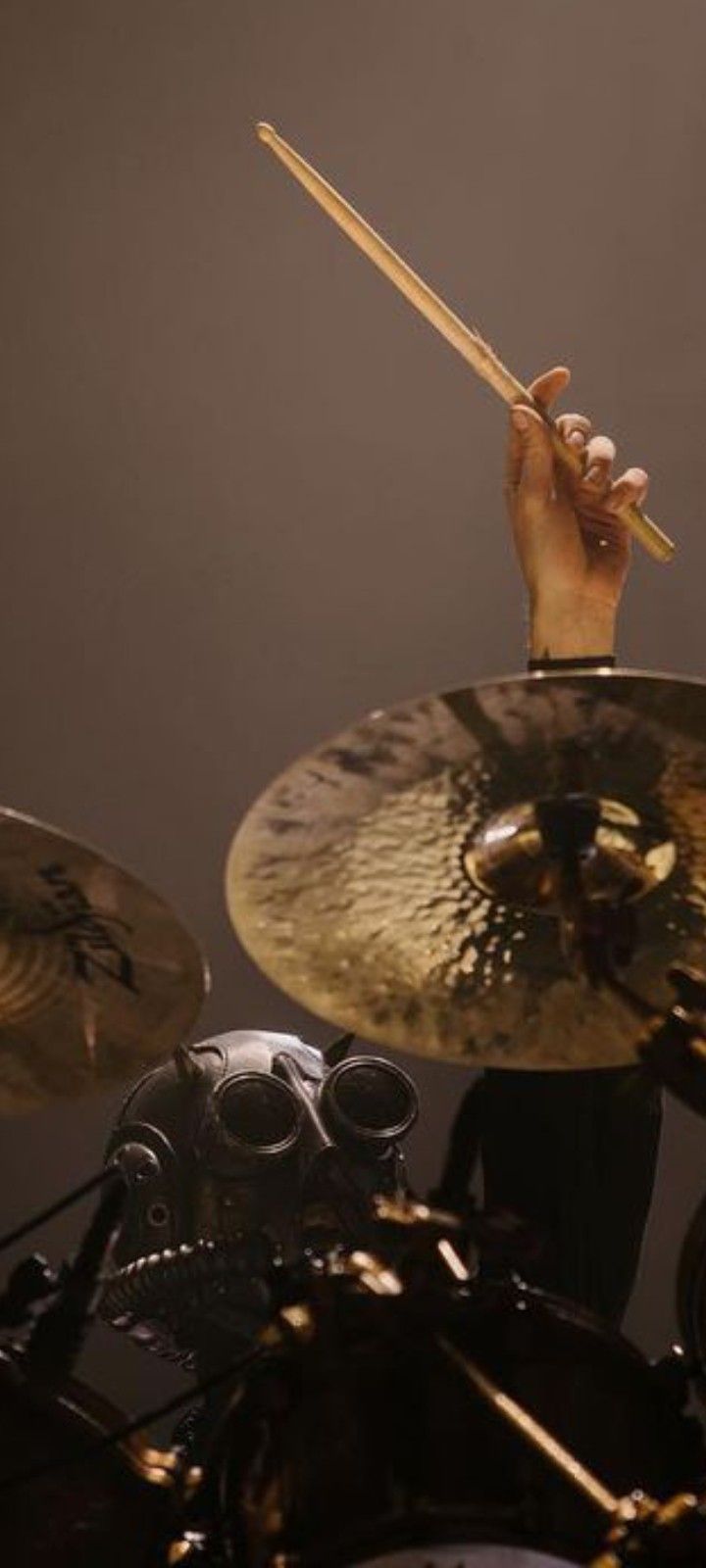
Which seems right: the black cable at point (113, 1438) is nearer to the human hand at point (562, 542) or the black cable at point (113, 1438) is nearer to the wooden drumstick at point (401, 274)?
the wooden drumstick at point (401, 274)

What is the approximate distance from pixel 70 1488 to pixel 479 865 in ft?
1.79

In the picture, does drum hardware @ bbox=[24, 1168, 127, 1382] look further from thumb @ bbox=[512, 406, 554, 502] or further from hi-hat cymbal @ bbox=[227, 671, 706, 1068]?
thumb @ bbox=[512, 406, 554, 502]

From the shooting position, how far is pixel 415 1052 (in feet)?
6.55

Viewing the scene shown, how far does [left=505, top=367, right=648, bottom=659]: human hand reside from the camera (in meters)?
2.58

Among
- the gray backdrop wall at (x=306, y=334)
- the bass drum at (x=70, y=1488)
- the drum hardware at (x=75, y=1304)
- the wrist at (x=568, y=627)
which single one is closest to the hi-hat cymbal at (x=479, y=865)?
the drum hardware at (x=75, y=1304)

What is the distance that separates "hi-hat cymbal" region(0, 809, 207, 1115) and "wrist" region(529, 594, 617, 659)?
2.55ft

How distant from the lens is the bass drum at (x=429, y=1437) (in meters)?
1.62

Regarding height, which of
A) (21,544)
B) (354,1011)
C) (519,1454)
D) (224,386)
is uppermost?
(224,386)

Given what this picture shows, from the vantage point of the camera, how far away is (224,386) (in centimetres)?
388

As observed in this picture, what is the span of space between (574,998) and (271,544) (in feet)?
6.38

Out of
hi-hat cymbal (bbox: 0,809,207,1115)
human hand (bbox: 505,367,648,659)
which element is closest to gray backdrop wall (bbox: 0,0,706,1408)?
human hand (bbox: 505,367,648,659)

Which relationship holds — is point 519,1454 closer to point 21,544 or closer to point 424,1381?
point 424,1381

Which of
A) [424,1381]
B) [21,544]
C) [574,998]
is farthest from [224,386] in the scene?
[424,1381]

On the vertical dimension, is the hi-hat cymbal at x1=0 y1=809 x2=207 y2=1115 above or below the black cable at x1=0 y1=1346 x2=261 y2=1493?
above
